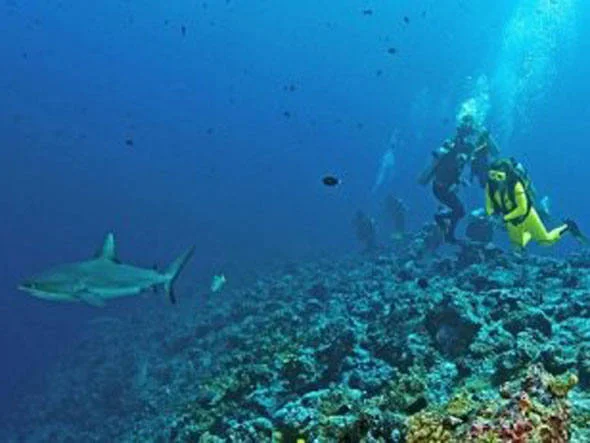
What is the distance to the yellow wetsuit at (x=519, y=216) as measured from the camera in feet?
30.4

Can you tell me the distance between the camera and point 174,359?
16094mm

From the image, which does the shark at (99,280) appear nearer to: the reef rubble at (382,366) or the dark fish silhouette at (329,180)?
the reef rubble at (382,366)

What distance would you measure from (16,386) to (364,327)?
2194 cm

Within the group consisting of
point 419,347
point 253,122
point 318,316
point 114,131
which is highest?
point 253,122

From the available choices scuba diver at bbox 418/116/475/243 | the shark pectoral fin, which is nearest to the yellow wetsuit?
scuba diver at bbox 418/116/475/243

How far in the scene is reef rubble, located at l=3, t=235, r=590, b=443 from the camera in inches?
146

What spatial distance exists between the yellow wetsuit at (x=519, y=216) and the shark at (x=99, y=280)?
4065 millimetres

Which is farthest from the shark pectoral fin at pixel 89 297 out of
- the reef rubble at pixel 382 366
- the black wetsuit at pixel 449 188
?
the black wetsuit at pixel 449 188

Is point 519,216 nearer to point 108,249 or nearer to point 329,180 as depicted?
point 329,180

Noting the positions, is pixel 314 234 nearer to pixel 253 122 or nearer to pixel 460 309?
pixel 460 309

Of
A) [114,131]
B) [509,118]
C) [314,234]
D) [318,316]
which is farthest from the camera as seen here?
[114,131]

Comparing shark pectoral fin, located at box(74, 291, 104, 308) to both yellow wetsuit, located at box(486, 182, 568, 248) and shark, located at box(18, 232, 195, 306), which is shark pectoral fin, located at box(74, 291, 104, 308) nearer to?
shark, located at box(18, 232, 195, 306)

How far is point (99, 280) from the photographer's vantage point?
8336 millimetres

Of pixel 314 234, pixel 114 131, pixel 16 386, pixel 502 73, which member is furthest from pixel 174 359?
pixel 114 131
